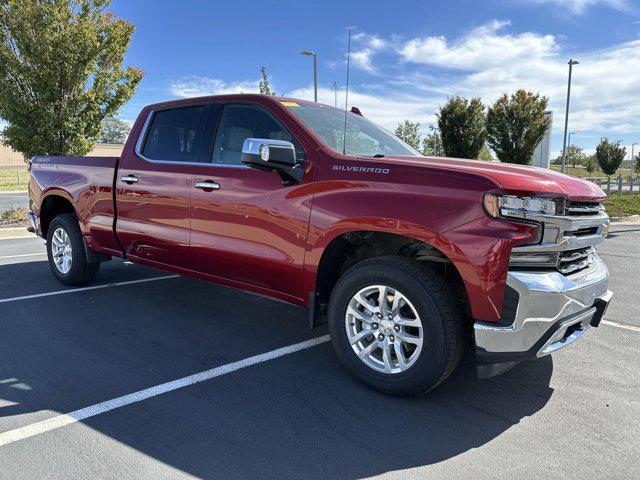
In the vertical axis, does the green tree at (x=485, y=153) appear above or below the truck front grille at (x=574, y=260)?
above

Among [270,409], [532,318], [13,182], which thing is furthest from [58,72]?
[13,182]

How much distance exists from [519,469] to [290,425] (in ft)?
4.02

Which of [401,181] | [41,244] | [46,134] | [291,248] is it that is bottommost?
[41,244]

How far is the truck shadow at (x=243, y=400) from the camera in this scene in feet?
8.47

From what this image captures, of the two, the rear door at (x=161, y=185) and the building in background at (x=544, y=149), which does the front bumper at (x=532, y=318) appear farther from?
the building in background at (x=544, y=149)

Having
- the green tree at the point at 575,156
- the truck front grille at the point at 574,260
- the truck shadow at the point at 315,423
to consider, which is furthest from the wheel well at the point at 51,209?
the green tree at the point at 575,156

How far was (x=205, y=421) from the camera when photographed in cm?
288

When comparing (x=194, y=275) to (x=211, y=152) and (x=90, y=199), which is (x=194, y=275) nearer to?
(x=211, y=152)

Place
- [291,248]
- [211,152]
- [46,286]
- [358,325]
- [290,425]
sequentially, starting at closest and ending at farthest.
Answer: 1. [290,425]
2. [358,325]
3. [291,248]
4. [211,152]
5. [46,286]

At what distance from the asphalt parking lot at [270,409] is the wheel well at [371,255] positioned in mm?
641

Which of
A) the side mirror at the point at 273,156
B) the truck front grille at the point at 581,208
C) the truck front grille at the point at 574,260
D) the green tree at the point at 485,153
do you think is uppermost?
the green tree at the point at 485,153

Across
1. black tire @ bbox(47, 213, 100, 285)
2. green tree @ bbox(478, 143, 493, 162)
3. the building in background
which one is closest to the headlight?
black tire @ bbox(47, 213, 100, 285)

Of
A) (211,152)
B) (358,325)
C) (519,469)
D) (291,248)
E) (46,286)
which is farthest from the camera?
(46,286)

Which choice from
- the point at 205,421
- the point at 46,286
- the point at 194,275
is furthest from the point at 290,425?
the point at 46,286
